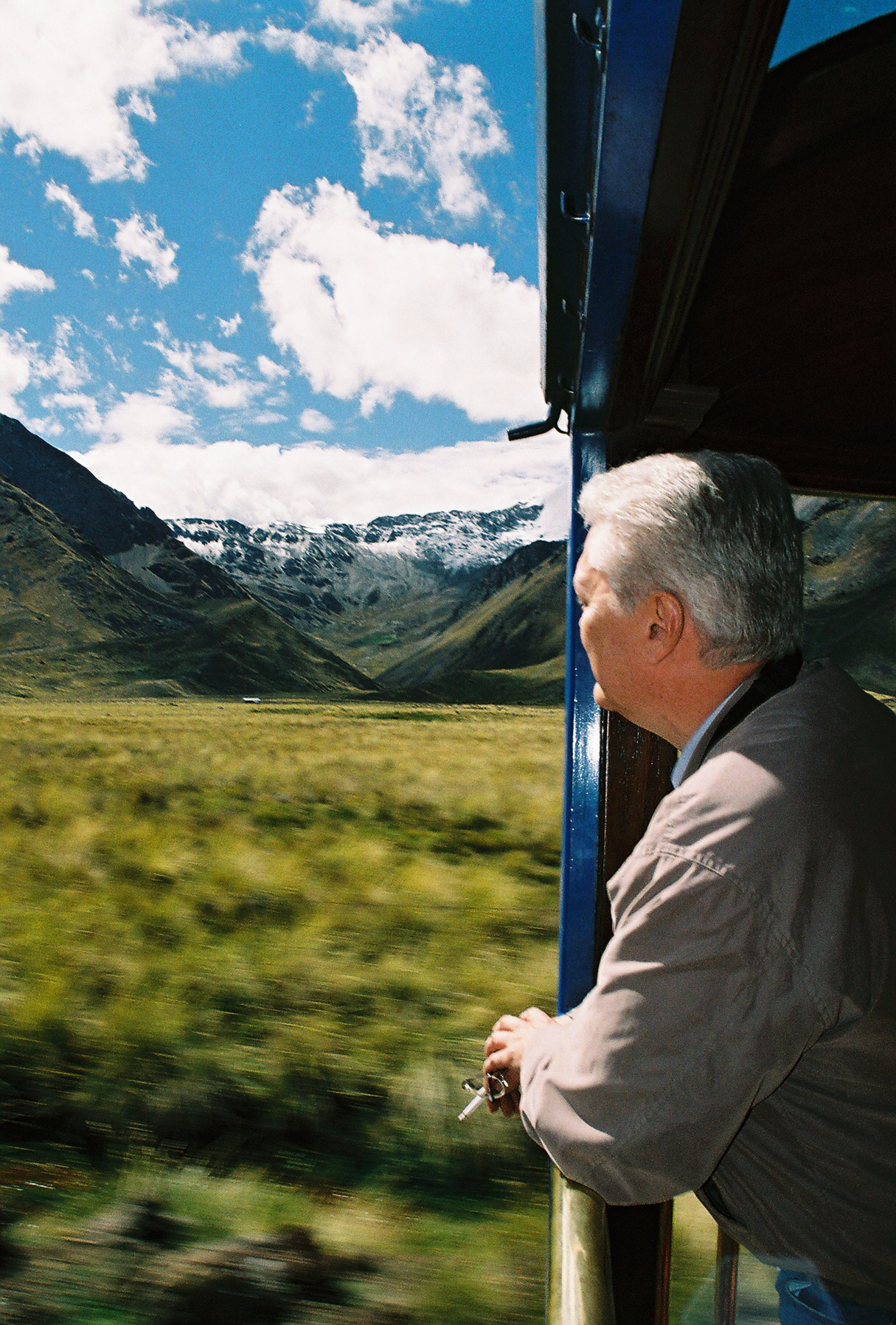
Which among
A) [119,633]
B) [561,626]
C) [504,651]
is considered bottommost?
[504,651]

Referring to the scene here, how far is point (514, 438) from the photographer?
2.12 meters

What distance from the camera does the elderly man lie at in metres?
0.85

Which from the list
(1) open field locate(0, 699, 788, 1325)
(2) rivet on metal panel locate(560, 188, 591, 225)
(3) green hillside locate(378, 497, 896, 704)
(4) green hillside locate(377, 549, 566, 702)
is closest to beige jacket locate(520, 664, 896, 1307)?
(3) green hillside locate(378, 497, 896, 704)

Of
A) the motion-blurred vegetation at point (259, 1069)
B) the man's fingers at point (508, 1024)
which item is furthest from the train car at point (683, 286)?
the motion-blurred vegetation at point (259, 1069)

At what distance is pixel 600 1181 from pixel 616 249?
43.7 inches

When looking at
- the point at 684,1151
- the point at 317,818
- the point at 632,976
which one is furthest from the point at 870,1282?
the point at 317,818

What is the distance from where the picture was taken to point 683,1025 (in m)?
0.84

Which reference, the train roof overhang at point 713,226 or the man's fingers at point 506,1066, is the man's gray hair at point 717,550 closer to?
the train roof overhang at point 713,226

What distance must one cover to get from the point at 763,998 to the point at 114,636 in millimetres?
124355

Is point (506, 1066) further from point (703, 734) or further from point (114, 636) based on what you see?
point (114, 636)

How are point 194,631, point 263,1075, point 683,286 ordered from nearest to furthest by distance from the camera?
point 683,286 < point 263,1075 < point 194,631

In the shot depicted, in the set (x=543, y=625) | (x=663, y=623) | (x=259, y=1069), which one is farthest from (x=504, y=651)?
(x=663, y=623)

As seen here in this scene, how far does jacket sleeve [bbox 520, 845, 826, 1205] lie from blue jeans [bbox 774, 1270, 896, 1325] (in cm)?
37

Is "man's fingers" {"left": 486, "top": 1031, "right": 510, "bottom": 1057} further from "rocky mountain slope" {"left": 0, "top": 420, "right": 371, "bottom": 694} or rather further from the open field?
"rocky mountain slope" {"left": 0, "top": 420, "right": 371, "bottom": 694}
